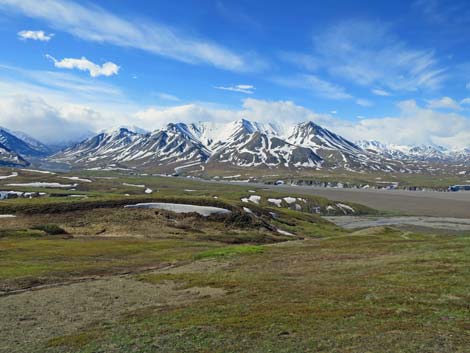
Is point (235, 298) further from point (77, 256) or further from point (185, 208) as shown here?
point (185, 208)

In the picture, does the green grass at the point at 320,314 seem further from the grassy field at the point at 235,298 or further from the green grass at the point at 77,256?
the green grass at the point at 77,256

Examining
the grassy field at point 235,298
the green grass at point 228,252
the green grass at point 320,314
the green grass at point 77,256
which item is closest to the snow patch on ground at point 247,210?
the green grass at point 77,256

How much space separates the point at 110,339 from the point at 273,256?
123ft

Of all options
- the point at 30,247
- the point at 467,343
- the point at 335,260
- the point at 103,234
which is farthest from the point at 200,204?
the point at 467,343

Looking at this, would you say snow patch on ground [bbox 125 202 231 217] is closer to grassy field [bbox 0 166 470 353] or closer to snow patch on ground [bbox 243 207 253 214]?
snow patch on ground [bbox 243 207 253 214]

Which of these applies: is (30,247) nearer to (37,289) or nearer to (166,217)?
(37,289)

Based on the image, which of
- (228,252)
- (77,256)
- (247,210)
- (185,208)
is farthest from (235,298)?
(247,210)

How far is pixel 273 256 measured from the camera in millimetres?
60062

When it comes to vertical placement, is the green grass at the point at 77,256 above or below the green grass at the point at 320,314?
below

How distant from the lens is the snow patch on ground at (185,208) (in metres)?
118

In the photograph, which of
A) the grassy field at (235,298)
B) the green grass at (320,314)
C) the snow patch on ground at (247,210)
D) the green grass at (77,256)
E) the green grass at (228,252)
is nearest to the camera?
the green grass at (320,314)

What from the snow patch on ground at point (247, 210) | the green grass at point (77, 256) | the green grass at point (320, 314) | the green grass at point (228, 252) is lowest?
the green grass at point (77, 256)

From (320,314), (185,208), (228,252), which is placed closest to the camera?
(320,314)

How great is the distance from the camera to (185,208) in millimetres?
120438
